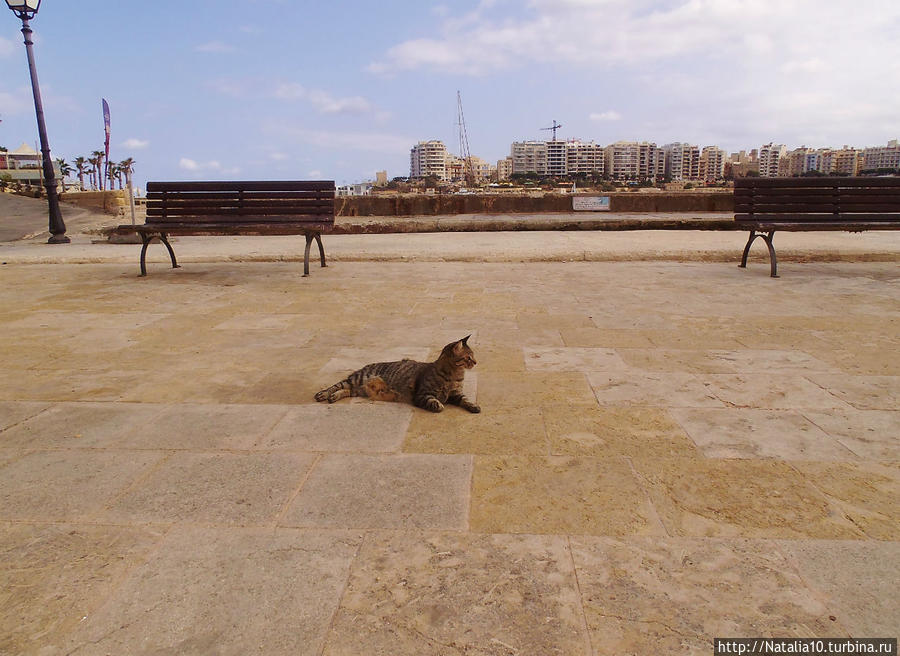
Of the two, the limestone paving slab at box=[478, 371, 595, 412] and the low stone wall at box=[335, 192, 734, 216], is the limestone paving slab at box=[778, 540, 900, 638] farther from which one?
the low stone wall at box=[335, 192, 734, 216]

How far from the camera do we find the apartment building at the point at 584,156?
12181cm

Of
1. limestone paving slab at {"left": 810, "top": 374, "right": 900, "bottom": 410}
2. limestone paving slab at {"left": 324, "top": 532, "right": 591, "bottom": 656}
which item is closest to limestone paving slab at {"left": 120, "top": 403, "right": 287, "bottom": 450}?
limestone paving slab at {"left": 324, "top": 532, "right": 591, "bottom": 656}

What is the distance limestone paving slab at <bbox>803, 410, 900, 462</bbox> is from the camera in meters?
2.37

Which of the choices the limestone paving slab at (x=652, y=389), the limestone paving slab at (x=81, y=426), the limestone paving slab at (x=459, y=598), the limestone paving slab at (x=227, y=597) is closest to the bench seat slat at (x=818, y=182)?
the limestone paving slab at (x=652, y=389)

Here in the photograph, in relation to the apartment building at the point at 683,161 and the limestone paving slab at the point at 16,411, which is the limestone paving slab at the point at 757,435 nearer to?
the limestone paving slab at the point at 16,411

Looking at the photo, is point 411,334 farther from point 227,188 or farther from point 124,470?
point 227,188

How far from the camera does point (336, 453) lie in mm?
2447

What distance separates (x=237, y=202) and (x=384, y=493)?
5.86 meters

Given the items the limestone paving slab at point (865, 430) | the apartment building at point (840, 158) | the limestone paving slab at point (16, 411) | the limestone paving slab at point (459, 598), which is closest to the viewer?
the limestone paving slab at point (459, 598)

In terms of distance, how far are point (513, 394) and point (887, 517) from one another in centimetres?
163

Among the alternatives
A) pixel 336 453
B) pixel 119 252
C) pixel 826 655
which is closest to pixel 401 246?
pixel 119 252

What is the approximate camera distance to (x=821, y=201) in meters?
6.80

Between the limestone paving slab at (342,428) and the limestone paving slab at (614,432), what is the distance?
70 centimetres

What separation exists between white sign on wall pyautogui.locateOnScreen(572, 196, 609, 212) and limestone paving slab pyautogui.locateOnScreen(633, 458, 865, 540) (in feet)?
44.5
